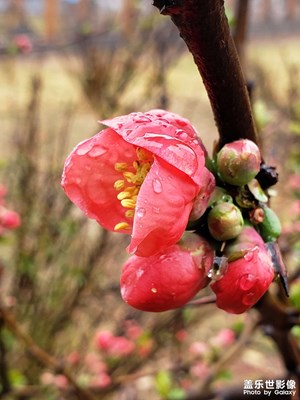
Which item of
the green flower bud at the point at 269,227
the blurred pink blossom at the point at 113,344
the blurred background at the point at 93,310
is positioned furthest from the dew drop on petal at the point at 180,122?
the blurred pink blossom at the point at 113,344

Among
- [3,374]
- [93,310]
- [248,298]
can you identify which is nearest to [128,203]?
[248,298]

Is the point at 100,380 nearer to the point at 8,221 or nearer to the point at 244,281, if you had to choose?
the point at 8,221

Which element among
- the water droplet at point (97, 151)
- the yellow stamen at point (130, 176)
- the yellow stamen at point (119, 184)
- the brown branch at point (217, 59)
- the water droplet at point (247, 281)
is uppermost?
the brown branch at point (217, 59)

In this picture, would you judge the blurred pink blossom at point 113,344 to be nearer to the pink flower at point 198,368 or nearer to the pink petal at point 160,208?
the pink flower at point 198,368

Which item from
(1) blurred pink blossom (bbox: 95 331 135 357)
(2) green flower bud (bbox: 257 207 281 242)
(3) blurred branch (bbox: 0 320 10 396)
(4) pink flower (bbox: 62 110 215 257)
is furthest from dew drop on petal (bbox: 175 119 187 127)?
(1) blurred pink blossom (bbox: 95 331 135 357)

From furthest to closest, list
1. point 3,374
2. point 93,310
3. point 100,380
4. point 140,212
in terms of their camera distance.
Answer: point 93,310, point 100,380, point 3,374, point 140,212

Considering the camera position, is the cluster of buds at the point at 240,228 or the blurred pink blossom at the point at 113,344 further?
the blurred pink blossom at the point at 113,344
